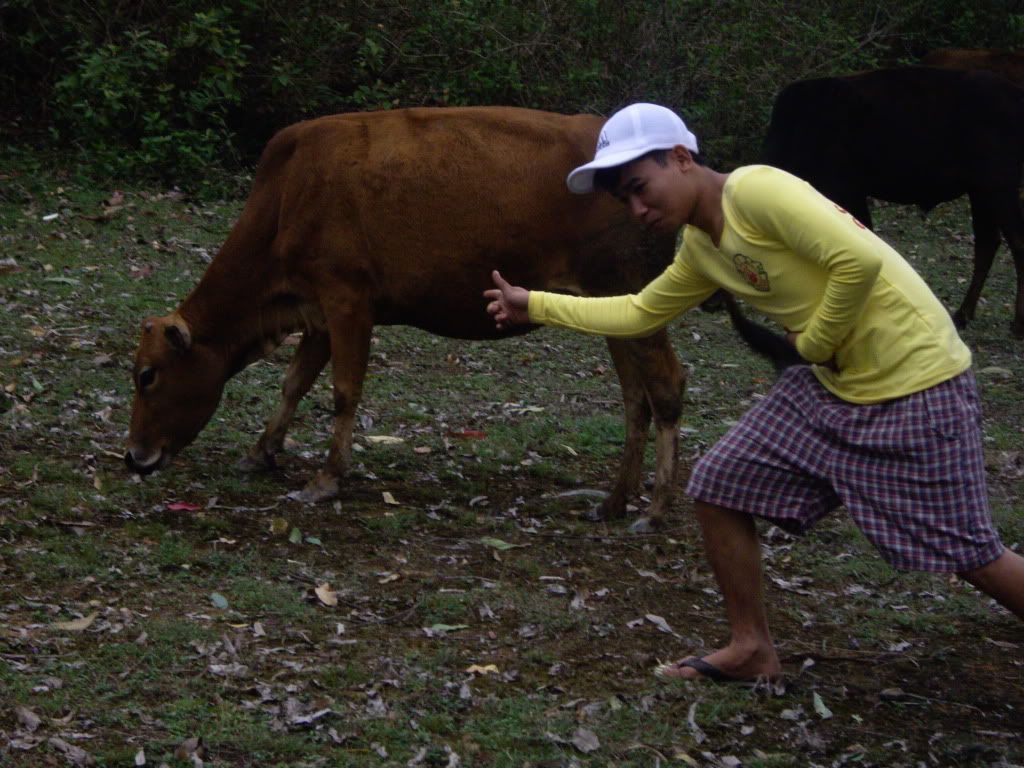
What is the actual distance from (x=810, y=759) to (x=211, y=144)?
9295 mm

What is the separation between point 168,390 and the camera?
22.0 ft

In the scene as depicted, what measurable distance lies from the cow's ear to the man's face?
3110 millimetres

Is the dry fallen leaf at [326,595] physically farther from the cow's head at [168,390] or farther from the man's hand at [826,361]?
the man's hand at [826,361]

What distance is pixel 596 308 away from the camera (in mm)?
4578

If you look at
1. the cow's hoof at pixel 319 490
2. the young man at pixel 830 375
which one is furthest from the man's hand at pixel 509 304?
the cow's hoof at pixel 319 490

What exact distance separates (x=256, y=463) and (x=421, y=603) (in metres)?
1.93

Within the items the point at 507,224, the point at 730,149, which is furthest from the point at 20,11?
the point at 507,224

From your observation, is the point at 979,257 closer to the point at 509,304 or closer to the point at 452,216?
the point at 452,216

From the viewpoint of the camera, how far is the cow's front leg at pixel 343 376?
21.6 ft

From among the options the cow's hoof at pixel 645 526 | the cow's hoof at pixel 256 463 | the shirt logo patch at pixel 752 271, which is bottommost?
the cow's hoof at pixel 256 463

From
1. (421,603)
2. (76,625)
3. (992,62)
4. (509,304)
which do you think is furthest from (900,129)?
(76,625)

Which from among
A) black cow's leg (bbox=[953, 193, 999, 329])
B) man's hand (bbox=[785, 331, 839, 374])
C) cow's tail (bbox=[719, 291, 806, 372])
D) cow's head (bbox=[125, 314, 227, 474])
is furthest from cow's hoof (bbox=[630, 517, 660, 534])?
black cow's leg (bbox=[953, 193, 999, 329])

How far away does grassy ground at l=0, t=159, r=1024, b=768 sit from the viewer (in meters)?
4.15

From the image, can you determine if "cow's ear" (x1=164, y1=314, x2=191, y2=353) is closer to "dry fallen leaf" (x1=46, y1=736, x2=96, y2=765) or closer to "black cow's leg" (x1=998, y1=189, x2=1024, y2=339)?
"dry fallen leaf" (x1=46, y1=736, x2=96, y2=765)
